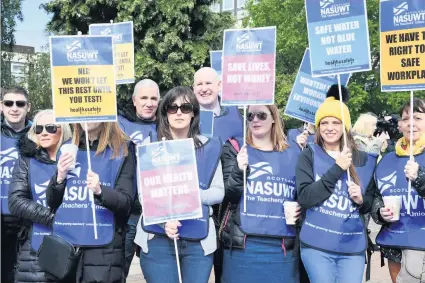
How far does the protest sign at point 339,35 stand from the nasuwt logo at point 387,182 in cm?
81

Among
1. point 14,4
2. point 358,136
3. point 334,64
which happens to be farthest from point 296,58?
point 334,64

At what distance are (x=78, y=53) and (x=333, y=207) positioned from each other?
6.73ft

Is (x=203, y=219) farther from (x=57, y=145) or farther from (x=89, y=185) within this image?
(x=57, y=145)

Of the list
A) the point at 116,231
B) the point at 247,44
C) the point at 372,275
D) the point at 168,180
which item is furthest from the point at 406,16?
the point at 372,275

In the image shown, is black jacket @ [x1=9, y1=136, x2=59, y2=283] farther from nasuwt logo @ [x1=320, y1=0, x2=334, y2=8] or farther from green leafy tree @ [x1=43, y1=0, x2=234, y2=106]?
green leafy tree @ [x1=43, y1=0, x2=234, y2=106]

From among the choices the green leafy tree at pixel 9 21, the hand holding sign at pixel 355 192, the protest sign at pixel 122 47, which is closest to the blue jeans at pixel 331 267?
the hand holding sign at pixel 355 192

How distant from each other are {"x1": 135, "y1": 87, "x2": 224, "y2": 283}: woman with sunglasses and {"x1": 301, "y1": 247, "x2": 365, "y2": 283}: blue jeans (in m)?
0.68

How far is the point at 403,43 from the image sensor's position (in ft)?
15.2

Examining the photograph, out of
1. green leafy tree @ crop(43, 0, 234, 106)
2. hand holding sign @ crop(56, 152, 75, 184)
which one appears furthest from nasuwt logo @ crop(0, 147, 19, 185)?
green leafy tree @ crop(43, 0, 234, 106)

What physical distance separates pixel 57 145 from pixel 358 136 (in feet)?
12.8

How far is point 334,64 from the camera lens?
4.71 m

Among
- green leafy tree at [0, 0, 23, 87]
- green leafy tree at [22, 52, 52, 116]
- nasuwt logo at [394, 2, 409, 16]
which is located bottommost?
nasuwt logo at [394, 2, 409, 16]

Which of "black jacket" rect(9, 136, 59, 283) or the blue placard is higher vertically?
the blue placard

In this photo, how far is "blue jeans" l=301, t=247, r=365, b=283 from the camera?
13.8 ft
